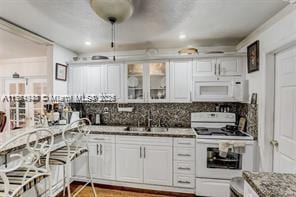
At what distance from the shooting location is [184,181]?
289cm

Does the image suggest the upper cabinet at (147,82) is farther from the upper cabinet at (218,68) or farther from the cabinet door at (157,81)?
the upper cabinet at (218,68)

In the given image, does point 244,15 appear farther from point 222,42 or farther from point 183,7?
point 222,42

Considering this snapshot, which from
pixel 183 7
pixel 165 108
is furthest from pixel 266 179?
pixel 165 108

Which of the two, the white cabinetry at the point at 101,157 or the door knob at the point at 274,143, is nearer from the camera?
the door knob at the point at 274,143

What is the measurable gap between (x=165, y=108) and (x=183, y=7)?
1.98 metres

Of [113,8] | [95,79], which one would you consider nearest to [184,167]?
[95,79]

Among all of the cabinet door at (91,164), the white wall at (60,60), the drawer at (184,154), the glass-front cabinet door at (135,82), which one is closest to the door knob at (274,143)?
the drawer at (184,154)

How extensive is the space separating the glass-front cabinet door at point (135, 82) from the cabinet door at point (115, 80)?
168 millimetres

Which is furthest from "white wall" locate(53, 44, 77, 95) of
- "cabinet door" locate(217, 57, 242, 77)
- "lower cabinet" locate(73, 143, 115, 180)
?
"cabinet door" locate(217, 57, 242, 77)

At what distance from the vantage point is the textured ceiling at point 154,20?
2.00 meters

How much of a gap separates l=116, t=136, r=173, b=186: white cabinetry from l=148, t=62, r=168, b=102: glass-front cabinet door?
0.81 m

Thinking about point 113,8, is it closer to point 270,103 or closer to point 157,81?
point 157,81

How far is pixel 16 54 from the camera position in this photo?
15.0ft

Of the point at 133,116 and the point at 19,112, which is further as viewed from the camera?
the point at 19,112
